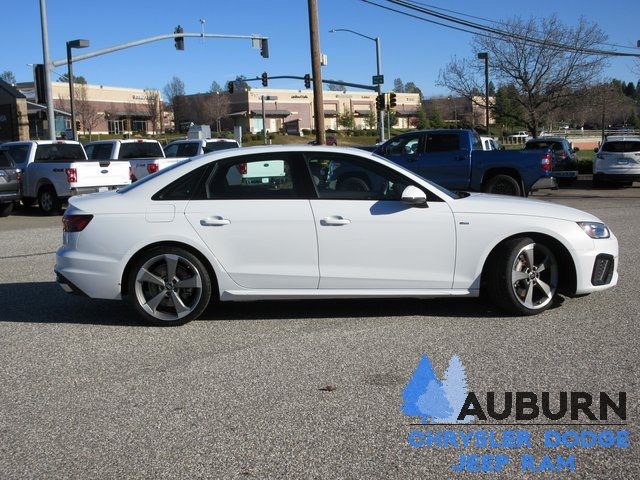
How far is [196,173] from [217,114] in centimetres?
8759

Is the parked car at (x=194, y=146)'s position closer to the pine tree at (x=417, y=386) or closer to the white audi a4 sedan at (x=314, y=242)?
the white audi a4 sedan at (x=314, y=242)

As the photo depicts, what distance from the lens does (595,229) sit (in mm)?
6594

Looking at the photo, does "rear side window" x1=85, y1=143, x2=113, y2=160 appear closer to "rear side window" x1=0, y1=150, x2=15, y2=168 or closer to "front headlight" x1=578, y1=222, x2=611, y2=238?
"rear side window" x1=0, y1=150, x2=15, y2=168

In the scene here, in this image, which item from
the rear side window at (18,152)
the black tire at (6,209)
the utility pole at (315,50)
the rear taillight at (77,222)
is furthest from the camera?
the utility pole at (315,50)

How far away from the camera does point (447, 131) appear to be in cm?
1741

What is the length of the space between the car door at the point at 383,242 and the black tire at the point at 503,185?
10643 mm

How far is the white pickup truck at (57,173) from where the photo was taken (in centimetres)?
1731

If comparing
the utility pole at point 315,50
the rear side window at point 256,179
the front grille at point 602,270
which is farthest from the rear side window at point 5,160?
the front grille at point 602,270

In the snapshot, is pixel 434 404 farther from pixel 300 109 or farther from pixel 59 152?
pixel 300 109

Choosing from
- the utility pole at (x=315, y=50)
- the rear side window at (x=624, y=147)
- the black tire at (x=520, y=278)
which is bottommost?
the black tire at (x=520, y=278)

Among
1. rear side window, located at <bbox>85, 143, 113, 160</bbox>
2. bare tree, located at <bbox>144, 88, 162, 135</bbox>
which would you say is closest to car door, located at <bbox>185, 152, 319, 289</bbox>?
rear side window, located at <bbox>85, 143, 113, 160</bbox>

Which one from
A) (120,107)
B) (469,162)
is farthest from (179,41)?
(120,107)

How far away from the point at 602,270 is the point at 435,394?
107 inches

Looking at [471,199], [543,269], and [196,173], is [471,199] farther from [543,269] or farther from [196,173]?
[196,173]
